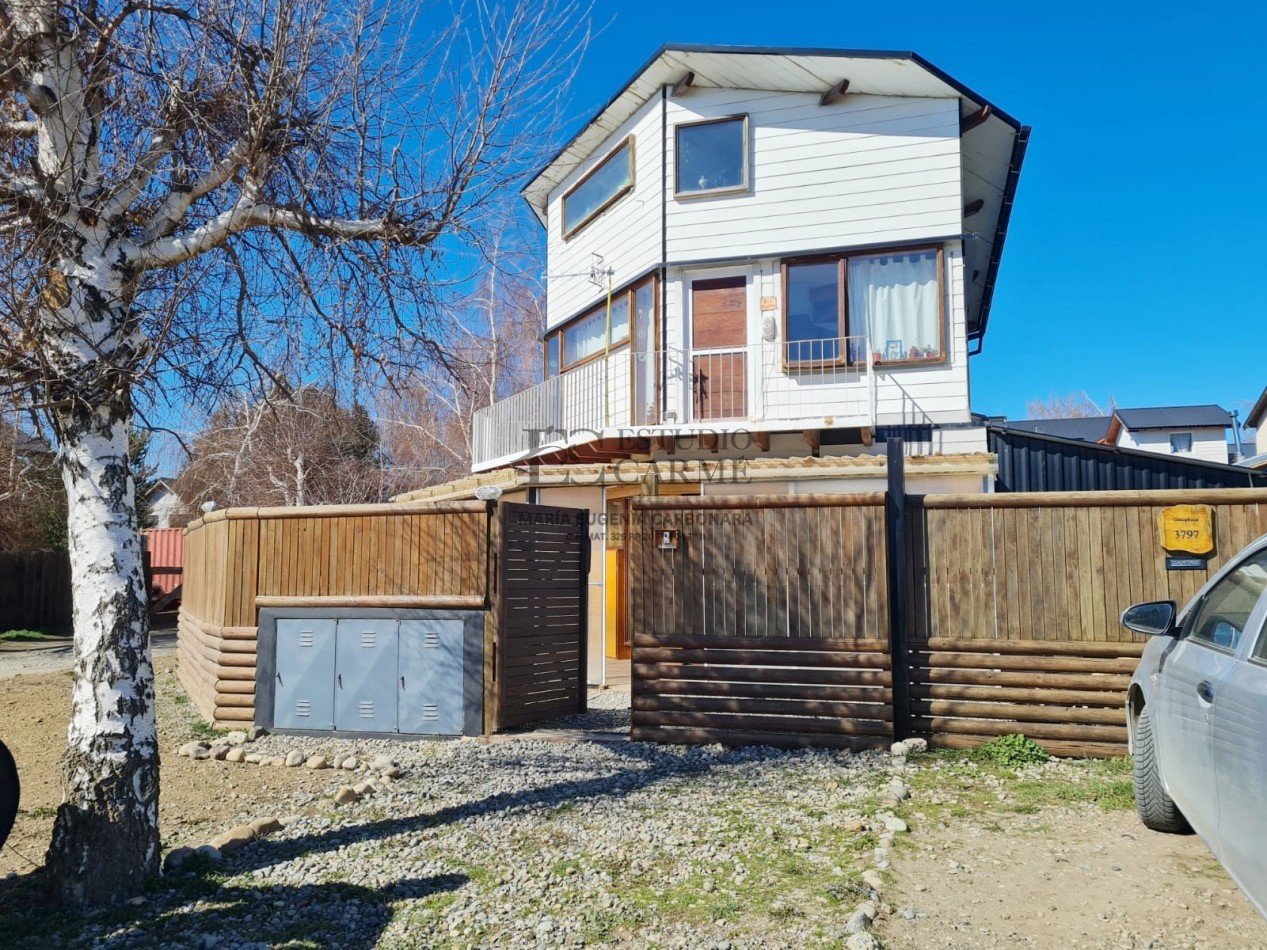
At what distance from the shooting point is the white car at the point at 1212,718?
296 cm

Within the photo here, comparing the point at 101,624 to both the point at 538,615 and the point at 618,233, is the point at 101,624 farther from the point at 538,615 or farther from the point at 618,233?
the point at 618,233

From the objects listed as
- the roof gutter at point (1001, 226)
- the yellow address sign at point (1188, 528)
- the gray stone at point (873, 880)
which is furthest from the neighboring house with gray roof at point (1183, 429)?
the gray stone at point (873, 880)

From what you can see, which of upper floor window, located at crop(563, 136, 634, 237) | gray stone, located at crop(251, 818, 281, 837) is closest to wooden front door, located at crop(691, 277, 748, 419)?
upper floor window, located at crop(563, 136, 634, 237)

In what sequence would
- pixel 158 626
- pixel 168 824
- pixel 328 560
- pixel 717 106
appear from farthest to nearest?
pixel 158 626, pixel 717 106, pixel 328 560, pixel 168 824

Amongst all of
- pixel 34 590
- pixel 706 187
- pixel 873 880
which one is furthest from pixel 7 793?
pixel 34 590

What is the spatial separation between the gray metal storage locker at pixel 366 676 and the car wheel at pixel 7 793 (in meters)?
4.05

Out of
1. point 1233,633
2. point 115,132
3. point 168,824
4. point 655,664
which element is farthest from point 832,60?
point 168,824

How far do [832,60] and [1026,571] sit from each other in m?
8.16

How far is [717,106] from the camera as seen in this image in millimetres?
13430

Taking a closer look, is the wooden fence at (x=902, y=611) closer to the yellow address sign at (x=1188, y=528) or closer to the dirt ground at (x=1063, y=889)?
the yellow address sign at (x=1188, y=528)

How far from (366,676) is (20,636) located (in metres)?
17.2

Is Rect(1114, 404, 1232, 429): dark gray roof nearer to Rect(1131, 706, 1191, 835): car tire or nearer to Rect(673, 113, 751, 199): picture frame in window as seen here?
Rect(673, 113, 751, 199): picture frame in window

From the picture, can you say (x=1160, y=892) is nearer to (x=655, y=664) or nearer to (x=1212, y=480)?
(x=655, y=664)

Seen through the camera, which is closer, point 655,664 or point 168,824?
point 168,824
